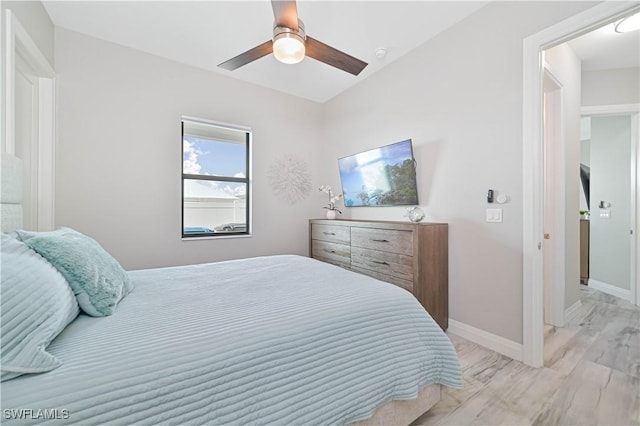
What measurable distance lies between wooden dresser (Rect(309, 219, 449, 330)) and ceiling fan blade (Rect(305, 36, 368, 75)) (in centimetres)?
143

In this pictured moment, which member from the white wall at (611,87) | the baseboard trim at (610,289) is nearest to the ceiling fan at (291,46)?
the white wall at (611,87)

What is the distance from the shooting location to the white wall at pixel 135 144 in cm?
255

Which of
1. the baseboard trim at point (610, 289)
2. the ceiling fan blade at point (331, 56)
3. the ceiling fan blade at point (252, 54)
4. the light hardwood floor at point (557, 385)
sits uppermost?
the ceiling fan blade at point (252, 54)

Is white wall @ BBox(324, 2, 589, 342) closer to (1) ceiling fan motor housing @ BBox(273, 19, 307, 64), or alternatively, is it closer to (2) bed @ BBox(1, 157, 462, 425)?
(2) bed @ BBox(1, 157, 462, 425)

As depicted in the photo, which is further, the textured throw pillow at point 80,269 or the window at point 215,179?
the window at point 215,179

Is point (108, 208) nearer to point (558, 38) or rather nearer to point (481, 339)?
point (481, 339)

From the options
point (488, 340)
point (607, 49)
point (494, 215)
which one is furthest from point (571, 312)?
point (607, 49)

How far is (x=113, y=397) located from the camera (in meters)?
0.70

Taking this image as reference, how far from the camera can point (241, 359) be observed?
87 cm

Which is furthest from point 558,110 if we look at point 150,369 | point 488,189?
point 150,369

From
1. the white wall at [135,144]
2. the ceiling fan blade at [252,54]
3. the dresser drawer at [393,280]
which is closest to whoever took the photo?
the ceiling fan blade at [252,54]

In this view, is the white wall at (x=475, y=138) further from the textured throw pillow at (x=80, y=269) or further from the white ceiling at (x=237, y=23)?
the textured throw pillow at (x=80, y=269)

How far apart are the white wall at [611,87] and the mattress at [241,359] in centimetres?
369

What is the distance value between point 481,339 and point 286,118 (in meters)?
3.53
